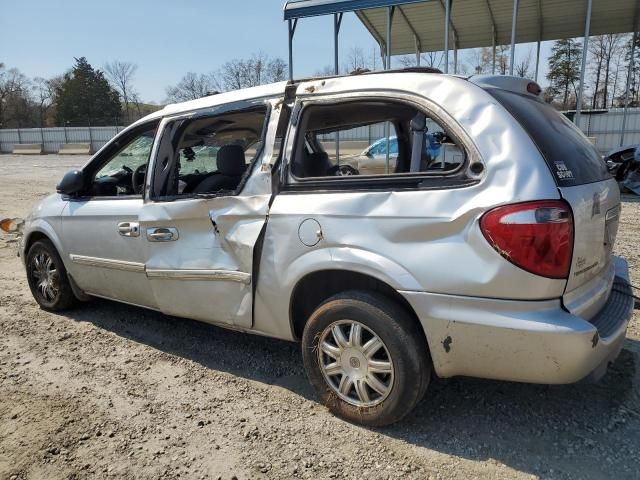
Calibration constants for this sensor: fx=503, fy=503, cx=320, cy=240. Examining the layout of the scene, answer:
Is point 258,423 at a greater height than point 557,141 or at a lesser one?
lesser

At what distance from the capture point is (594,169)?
279 centimetres

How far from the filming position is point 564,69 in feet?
152

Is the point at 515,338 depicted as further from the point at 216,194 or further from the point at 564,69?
the point at 564,69

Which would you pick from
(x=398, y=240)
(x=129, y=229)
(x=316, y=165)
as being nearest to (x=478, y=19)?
(x=316, y=165)

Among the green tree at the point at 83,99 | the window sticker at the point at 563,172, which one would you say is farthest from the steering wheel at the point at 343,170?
the green tree at the point at 83,99

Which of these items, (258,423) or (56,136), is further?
(56,136)

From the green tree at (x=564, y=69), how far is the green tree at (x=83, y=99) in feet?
160

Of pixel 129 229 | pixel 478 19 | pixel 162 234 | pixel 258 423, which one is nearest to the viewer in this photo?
pixel 258 423

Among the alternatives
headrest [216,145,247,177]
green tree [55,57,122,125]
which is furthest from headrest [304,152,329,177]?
green tree [55,57,122,125]

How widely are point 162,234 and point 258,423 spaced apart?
150 cm

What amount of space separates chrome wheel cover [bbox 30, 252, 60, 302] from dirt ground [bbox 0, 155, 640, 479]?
77 centimetres

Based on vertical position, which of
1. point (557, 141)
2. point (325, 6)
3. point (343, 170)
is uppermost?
point (325, 6)

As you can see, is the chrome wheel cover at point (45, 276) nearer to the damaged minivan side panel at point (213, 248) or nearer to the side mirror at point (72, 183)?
the side mirror at point (72, 183)

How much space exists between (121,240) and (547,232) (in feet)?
10.0
